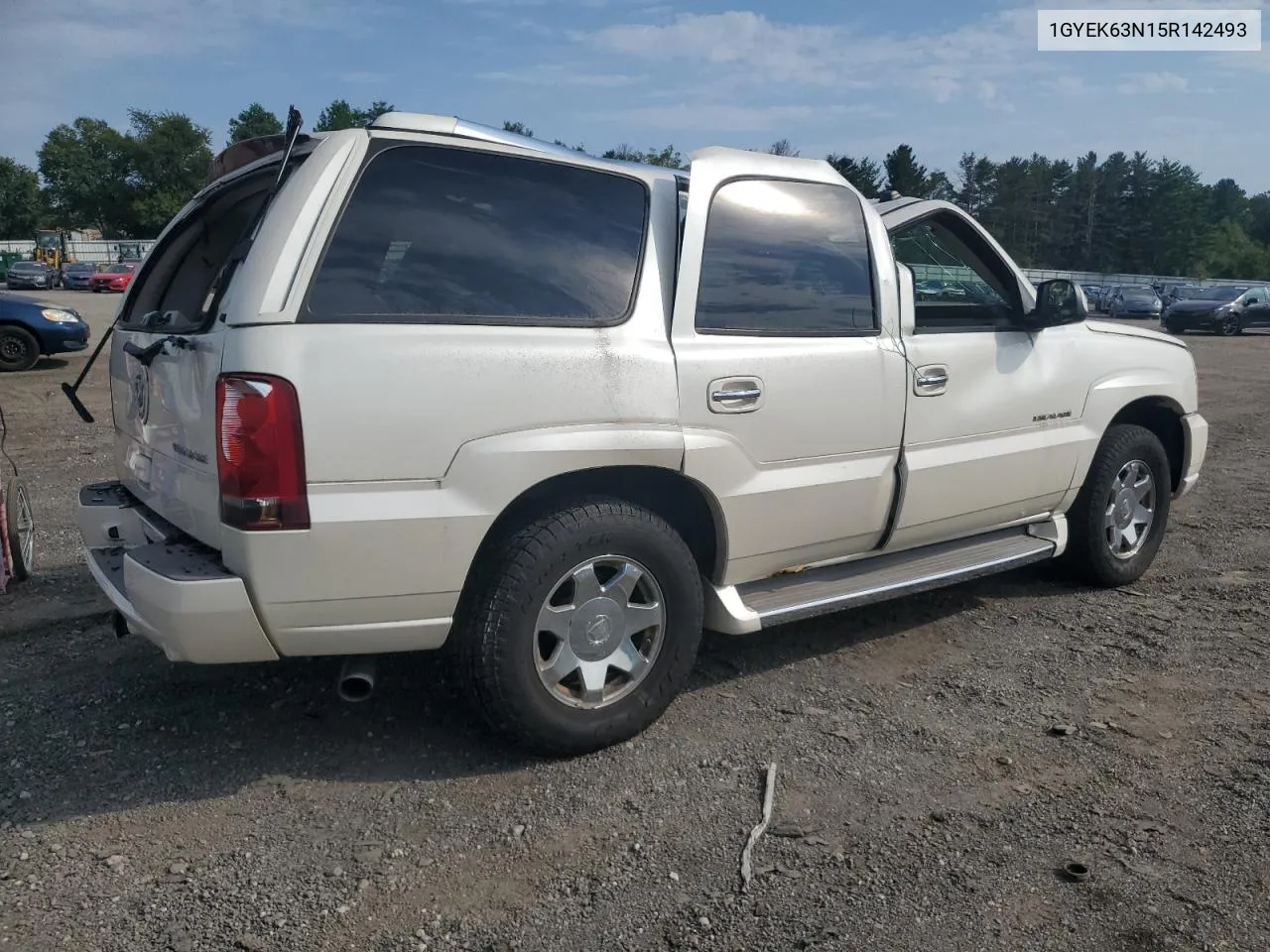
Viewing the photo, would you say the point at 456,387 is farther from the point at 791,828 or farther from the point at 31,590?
the point at 31,590

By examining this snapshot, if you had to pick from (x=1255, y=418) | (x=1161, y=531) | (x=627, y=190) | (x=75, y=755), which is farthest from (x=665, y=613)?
(x=1255, y=418)

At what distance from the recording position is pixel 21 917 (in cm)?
262

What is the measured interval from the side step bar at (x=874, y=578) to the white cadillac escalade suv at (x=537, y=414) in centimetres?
2

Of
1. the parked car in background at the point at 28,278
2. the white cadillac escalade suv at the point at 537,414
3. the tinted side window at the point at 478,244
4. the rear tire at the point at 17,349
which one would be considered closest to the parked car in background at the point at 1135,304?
the rear tire at the point at 17,349

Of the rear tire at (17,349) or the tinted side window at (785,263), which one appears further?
the rear tire at (17,349)

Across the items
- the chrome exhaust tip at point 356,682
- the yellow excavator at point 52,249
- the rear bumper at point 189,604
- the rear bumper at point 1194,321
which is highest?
the yellow excavator at point 52,249

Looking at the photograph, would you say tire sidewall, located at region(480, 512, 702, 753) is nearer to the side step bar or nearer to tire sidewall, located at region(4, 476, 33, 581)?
the side step bar

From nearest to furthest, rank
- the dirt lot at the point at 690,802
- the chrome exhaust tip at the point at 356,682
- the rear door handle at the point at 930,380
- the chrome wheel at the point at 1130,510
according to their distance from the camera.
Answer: the dirt lot at the point at 690,802, the chrome exhaust tip at the point at 356,682, the rear door handle at the point at 930,380, the chrome wheel at the point at 1130,510

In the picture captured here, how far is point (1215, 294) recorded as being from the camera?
30438mm

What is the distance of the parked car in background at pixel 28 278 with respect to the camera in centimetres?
4312

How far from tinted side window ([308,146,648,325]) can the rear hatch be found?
0.60 ft

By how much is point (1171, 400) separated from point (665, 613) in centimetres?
334

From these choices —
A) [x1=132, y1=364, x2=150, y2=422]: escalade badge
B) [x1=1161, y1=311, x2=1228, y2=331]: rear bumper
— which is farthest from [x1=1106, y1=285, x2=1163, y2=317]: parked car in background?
[x1=132, y1=364, x2=150, y2=422]: escalade badge

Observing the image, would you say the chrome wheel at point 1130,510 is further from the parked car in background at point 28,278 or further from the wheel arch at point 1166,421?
the parked car in background at point 28,278
